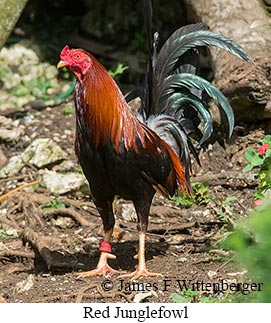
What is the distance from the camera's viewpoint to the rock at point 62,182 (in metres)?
7.25

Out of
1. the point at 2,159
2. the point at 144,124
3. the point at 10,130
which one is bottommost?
the point at 2,159

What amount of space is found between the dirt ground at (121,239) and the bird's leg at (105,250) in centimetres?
13

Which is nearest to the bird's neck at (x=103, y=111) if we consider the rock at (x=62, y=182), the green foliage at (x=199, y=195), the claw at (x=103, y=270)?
the claw at (x=103, y=270)

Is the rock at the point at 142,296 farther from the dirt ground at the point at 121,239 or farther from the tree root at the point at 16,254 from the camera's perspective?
the tree root at the point at 16,254

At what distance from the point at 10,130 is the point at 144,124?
123 inches

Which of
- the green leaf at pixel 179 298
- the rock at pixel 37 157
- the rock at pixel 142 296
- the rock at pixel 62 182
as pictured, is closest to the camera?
the green leaf at pixel 179 298

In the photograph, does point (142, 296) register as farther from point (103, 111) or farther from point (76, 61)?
point (76, 61)

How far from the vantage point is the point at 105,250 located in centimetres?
557

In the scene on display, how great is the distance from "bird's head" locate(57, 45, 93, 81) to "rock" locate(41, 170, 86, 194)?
2191 millimetres

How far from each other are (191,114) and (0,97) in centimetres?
398

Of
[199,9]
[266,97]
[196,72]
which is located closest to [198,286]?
[196,72]

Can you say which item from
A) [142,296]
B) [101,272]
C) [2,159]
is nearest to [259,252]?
[142,296]

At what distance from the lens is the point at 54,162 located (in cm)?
769

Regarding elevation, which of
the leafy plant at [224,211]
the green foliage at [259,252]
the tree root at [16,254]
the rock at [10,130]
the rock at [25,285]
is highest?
the green foliage at [259,252]
